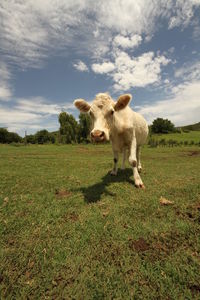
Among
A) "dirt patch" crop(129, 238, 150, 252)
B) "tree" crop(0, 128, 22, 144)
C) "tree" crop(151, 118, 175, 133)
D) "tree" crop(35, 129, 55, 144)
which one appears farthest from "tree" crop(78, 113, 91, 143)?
"dirt patch" crop(129, 238, 150, 252)

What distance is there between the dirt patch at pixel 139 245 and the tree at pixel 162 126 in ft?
180

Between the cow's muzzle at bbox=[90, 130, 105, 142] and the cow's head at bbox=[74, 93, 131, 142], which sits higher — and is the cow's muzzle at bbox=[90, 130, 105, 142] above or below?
below

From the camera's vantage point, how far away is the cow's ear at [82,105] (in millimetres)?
4215

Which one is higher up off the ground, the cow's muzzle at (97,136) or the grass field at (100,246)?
the cow's muzzle at (97,136)

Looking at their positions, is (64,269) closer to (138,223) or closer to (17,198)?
(138,223)

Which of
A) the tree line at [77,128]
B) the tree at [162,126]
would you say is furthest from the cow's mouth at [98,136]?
the tree at [162,126]

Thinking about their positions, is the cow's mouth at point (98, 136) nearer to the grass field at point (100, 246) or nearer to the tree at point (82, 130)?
the grass field at point (100, 246)

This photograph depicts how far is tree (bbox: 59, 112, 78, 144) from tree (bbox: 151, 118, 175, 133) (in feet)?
91.6

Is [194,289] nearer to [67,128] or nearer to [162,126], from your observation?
[67,128]

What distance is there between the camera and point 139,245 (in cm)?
235

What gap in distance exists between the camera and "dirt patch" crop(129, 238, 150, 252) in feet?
7.44

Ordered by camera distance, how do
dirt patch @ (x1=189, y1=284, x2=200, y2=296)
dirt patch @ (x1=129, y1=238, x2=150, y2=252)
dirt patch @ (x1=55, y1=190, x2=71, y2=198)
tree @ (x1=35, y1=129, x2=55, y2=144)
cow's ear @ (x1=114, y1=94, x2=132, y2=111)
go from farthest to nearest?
tree @ (x1=35, y1=129, x2=55, y2=144) → dirt patch @ (x1=55, y1=190, x2=71, y2=198) → cow's ear @ (x1=114, y1=94, x2=132, y2=111) → dirt patch @ (x1=129, y1=238, x2=150, y2=252) → dirt patch @ (x1=189, y1=284, x2=200, y2=296)

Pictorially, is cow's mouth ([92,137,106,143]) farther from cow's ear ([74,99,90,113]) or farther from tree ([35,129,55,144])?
tree ([35,129,55,144])

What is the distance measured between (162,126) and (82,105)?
176 ft
